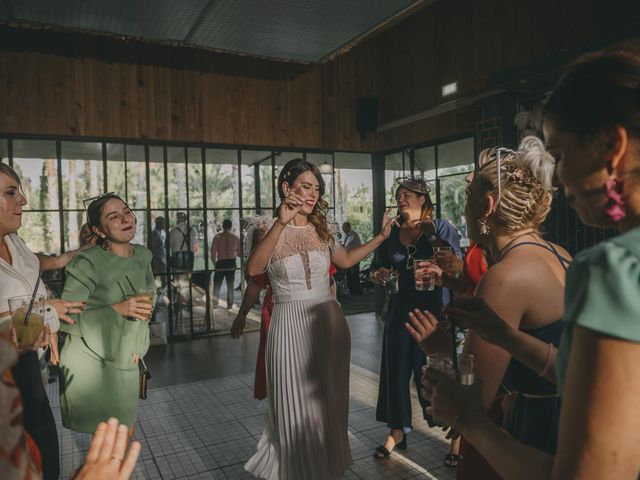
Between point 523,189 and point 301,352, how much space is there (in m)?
1.35

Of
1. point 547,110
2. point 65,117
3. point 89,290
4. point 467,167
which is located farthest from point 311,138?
point 547,110

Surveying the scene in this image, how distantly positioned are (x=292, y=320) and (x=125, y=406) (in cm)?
101

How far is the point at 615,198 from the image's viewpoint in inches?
26.3

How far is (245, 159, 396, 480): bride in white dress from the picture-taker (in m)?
2.28

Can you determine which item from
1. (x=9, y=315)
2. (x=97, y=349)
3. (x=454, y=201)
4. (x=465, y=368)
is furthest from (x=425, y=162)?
(x=465, y=368)

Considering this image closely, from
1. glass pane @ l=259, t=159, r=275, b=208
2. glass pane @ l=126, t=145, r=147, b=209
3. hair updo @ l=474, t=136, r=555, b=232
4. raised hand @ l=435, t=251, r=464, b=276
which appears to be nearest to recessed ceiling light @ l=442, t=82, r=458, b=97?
glass pane @ l=259, t=159, r=275, b=208

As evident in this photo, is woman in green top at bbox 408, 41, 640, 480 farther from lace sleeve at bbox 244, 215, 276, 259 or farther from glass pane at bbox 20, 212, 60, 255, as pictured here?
glass pane at bbox 20, 212, 60, 255

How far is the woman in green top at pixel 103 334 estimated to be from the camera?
2320mm

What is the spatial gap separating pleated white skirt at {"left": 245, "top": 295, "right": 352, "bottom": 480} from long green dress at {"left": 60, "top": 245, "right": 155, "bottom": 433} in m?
0.75

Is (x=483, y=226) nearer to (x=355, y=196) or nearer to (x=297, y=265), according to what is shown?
(x=297, y=265)

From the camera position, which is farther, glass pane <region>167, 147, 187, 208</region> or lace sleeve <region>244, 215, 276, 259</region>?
glass pane <region>167, 147, 187, 208</region>

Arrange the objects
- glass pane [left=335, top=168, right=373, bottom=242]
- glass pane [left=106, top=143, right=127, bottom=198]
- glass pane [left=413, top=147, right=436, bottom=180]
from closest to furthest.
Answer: glass pane [left=106, top=143, right=127, bottom=198], glass pane [left=413, top=147, right=436, bottom=180], glass pane [left=335, top=168, right=373, bottom=242]

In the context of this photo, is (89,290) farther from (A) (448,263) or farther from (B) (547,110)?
(B) (547,110)

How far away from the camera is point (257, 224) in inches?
101
